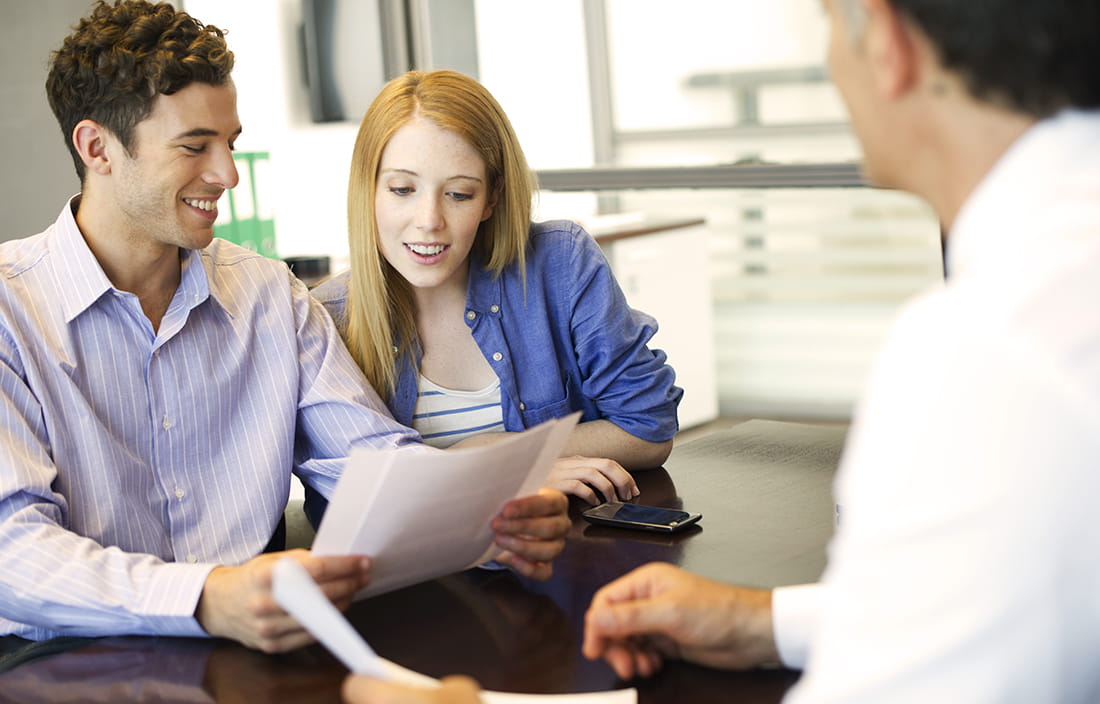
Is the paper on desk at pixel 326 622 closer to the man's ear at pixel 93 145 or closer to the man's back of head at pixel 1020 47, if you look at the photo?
the man's back of head at pixel 1020 47

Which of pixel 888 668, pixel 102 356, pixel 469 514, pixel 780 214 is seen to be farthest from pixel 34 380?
pixel 780 214

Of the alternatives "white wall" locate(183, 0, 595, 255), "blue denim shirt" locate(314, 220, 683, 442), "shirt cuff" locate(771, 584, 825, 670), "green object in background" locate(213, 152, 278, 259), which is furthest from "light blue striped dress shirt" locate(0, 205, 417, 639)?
"white wall" locate(183, 0, 595, 255)

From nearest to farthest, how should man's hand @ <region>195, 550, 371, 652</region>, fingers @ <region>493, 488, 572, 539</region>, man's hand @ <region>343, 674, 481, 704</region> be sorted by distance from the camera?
man's hand @ <region>343, 674, 481, 704</region>, man's hand @ <region>195, 550, 371, 652</region>, fingers @ <region>493, 488, 572, 539</region>

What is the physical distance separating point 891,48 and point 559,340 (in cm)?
131

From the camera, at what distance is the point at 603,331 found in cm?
194

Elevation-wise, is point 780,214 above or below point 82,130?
below

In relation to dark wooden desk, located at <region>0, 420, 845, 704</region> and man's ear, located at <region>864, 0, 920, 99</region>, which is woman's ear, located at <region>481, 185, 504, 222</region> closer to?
dark wooden desk, located at <region>0, 420, 845, 704</region>

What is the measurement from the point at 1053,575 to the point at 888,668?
0.33 feet

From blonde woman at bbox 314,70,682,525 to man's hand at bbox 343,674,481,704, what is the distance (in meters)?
0.97

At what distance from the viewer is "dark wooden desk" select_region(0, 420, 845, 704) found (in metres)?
1.07

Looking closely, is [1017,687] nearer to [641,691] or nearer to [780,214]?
[641,691]

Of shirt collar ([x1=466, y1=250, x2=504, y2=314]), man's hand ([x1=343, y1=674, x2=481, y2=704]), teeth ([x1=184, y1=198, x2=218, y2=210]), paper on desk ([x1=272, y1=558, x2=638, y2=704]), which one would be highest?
teeth ([x1=184, y1=198, x2=218, y2=210])

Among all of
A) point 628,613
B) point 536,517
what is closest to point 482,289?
point 536,517

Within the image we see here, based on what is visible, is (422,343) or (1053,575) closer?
(1053,575)
